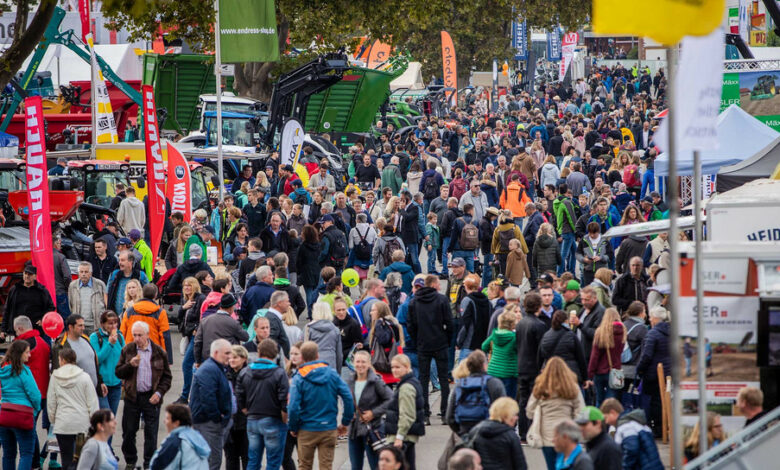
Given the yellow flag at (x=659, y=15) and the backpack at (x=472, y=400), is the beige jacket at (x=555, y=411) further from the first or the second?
the yellow flag at (x=659, y=15)

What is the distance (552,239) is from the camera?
18.2m

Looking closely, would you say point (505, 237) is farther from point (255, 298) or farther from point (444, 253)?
point (255, 298)

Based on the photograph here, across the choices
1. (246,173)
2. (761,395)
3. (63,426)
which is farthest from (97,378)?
(246,173)

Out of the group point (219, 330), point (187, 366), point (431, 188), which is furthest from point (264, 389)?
point (431, 188)

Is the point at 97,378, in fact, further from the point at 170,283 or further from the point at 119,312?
the point at 170,283

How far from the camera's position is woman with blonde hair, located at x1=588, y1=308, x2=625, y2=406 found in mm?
11375

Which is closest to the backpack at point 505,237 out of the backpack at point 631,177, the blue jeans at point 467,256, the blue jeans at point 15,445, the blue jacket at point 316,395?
the blue jeans at point 467,256

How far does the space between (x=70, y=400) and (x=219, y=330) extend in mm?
1765

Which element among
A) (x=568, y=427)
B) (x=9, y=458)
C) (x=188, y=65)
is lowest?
(x=9, y=458)

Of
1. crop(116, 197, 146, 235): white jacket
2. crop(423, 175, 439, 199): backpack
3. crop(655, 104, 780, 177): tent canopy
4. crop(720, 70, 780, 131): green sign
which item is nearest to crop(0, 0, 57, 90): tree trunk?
crop(116, 197, 146, 235): white jacket

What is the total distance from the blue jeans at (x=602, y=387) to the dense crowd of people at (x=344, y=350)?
0.05 feet

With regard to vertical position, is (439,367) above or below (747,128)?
below

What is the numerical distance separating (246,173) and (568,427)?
17.0 metres

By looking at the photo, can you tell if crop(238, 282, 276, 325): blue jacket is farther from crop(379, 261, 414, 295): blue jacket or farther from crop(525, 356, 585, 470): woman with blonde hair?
crop(525, 356, 585, 470): woman with blonde hair
